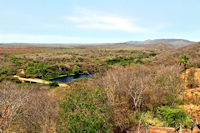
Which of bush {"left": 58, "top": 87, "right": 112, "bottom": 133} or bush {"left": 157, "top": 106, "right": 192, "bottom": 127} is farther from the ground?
bush {"left": 58, "top": 87, "right": 112, "bottom": 133}

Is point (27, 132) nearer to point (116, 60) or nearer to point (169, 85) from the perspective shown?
point (169, 85)

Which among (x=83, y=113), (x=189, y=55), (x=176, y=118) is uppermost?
(x=189, y=55)

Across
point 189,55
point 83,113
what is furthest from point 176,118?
point 189,55

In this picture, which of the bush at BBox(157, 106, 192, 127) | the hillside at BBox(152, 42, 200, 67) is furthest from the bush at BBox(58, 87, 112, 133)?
the hillside at BBox(152, 42, 200, 67)

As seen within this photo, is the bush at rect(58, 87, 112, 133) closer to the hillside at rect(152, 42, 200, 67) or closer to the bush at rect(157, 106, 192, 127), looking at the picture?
the bush at rect(157, 106, 192, 127)

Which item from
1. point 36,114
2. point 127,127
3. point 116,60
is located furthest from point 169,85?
point 116,60

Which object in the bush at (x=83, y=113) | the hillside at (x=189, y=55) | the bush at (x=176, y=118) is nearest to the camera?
the bush at (x=83, y=113)

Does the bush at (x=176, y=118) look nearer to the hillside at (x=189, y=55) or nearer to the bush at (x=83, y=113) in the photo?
the bush at (x=83, y=113)

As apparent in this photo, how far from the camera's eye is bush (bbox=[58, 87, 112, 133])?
793cm

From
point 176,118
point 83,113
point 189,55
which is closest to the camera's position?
point 83,113

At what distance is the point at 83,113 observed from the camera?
8.66m

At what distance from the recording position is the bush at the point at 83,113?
312 inches

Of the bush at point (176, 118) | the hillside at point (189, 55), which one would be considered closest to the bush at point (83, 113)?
the bush at point (176, 118)

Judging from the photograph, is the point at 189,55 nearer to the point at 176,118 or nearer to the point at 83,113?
the point at 176,118
